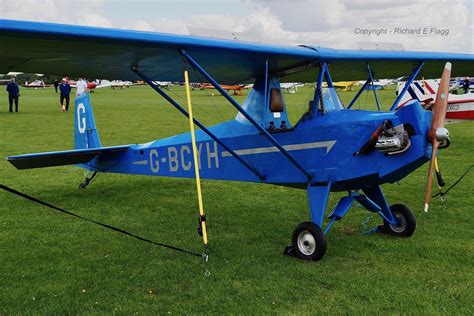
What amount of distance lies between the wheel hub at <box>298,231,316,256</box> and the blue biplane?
1 centimetres

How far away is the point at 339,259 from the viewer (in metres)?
5.29

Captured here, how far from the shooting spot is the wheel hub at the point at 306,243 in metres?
5.26

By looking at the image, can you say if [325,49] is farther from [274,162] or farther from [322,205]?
[322,205]

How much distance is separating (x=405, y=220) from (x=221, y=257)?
2.44 meters

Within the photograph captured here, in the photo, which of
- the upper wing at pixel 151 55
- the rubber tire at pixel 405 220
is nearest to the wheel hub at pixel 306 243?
the rubber tire at pixel 405 220

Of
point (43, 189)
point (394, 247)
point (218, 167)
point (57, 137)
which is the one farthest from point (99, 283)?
point (57, 137)

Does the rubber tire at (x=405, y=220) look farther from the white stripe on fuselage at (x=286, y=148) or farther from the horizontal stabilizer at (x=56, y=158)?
the horizontal stabilizer at (x=56, y=158)

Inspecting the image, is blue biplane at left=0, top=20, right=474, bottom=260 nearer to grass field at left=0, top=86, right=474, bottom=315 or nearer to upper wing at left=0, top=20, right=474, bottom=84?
upper wing at left=0, top=20, right=474, bottom=84

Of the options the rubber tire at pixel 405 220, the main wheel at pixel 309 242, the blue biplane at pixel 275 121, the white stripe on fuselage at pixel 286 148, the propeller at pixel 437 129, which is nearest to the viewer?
the blue biplane at pixel 275 121

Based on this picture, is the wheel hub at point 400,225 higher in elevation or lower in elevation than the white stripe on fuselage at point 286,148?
lower

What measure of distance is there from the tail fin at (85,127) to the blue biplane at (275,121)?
135 centimetres

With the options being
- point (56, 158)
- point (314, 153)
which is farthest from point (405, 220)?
point (56, 158)

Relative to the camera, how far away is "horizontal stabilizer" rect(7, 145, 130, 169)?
268 inches

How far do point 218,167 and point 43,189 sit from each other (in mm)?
3923
